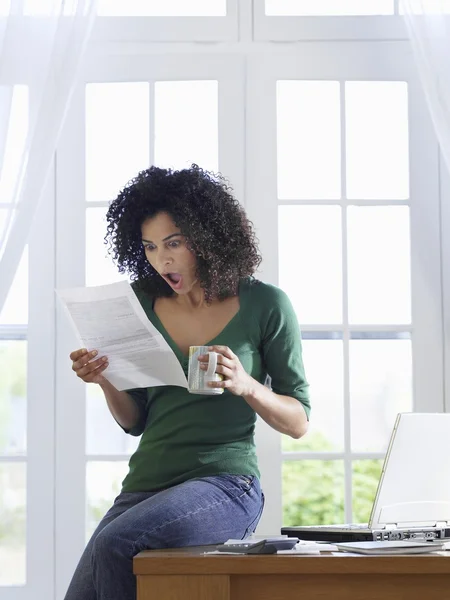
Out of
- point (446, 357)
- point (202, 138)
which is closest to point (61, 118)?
point (202, 138)

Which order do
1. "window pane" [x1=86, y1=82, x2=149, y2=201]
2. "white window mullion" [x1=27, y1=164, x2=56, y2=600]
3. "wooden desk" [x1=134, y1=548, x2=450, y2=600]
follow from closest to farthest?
"wooden desk" [x1=134, y1=548, x2=450, y2=600] → "white window mullion" [x1=27, y1=164, x2=56, y2=600] → "window pane" [x1=86, y1=82, x2=149, y2=201]

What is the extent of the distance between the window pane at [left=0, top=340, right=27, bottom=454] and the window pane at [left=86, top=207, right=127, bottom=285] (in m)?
0.36

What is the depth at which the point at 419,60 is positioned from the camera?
2766 millimetres

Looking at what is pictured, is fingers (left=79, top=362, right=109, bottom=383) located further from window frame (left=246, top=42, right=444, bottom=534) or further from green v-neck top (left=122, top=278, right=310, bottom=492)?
window frame (left=246, top=42, right=444, bottom=534)

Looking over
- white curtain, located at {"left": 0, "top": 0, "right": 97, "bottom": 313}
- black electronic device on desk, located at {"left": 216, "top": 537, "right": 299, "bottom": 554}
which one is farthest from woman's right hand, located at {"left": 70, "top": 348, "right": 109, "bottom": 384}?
white curtain, located at {"left": 0, "top": 0, "right": 97, "bottom": 313}

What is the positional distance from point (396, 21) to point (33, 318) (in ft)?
5.26

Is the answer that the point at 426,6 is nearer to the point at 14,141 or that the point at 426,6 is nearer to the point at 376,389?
the point at 376,389

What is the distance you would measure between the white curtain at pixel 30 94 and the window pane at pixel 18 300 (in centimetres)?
19

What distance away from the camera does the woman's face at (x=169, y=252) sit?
2172 millimetres

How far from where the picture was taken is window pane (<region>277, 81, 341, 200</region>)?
2877mm

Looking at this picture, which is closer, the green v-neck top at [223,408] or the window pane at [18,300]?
the green v-neck top at [223,408]

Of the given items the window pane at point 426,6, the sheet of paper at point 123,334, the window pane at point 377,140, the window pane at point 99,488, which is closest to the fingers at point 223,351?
the sheet of paper at point 123,334

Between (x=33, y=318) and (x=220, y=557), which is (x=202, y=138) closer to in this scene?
(x=33, y=318)

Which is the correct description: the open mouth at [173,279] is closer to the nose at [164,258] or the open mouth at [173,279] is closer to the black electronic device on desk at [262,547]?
the nose at [164,258]
